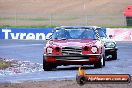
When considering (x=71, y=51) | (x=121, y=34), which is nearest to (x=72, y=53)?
(x=71, y=51)

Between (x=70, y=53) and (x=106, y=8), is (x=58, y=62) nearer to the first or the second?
(x=70, y=53)

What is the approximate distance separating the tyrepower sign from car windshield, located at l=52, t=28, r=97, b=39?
24208 millimetres

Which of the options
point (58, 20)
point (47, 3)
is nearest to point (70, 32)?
point (58, 20)

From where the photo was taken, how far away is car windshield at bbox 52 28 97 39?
1723 cm

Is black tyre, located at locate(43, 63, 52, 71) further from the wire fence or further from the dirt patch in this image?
the wire fence

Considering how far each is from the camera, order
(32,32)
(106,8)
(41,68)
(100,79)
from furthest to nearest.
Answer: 1. (106,8)
2. (32,32)
3. (41,68)
4. (100,79)

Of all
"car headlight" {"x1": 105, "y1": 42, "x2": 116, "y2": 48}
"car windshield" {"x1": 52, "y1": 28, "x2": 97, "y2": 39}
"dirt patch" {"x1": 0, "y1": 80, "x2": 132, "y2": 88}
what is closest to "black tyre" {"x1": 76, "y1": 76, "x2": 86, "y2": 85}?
"dirt patch" {"x1": 0, "y1": 80, "x2": 132, "y2": 88}

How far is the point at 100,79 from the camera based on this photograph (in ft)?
15.2

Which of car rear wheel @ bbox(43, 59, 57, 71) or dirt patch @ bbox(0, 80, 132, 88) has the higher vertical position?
car rear wheel @ bbox(43, 59, 57, 71)

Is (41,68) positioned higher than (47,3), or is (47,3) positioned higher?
(47,3)

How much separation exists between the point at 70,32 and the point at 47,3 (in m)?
61.7

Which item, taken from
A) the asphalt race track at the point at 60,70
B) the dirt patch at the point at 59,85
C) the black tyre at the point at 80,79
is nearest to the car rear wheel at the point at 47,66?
the asphalt race track at the point at 60,70

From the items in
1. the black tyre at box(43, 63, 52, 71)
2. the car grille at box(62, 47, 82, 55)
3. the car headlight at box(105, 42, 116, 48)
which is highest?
the car headlight at box(105, 42, 116, 48)

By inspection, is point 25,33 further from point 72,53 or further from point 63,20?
point 72,53
